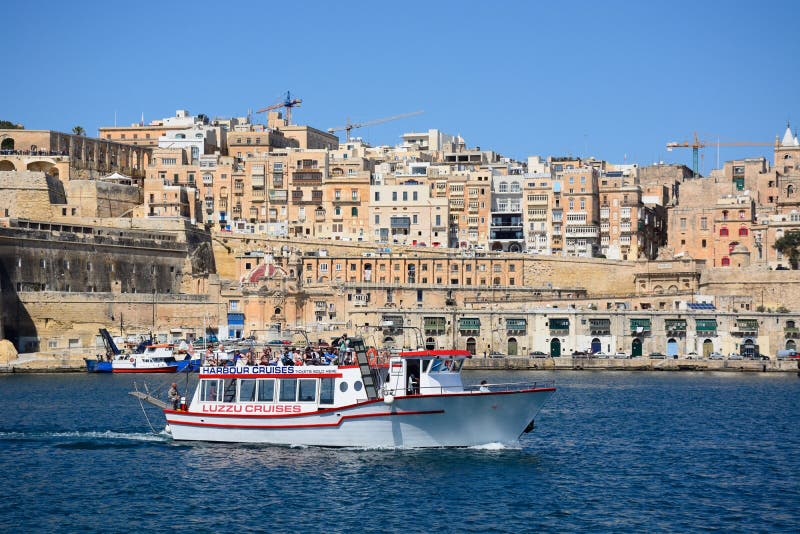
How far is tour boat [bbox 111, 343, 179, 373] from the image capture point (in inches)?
2980

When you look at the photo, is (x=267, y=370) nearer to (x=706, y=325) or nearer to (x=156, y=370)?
(x=156, y=370)

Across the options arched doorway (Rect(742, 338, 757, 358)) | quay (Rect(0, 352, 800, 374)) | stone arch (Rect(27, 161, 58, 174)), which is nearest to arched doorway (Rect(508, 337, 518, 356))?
quay (Rect(0, 352, 800, 374))

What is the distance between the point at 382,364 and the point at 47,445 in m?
11.6

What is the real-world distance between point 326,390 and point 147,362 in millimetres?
39952

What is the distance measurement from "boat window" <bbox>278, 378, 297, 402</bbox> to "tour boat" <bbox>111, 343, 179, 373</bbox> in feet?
124

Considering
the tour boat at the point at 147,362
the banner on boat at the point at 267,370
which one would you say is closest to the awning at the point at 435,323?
the tour boat at the point at 147,362

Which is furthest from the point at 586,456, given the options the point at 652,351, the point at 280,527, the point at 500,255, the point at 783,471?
the point at 500,255

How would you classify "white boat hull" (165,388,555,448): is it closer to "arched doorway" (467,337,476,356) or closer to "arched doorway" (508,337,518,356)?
"arched doorway" (508,337,518,356)

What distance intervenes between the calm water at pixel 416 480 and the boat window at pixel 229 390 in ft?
5.32

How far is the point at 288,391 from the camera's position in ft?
128

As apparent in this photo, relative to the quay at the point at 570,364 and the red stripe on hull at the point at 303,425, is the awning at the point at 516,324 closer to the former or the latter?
the quay at the point at 570,364

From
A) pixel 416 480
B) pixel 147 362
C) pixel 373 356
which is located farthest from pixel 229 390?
pixel 147 362

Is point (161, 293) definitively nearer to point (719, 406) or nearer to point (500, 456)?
point (719, 406)

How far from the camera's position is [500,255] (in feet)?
310
